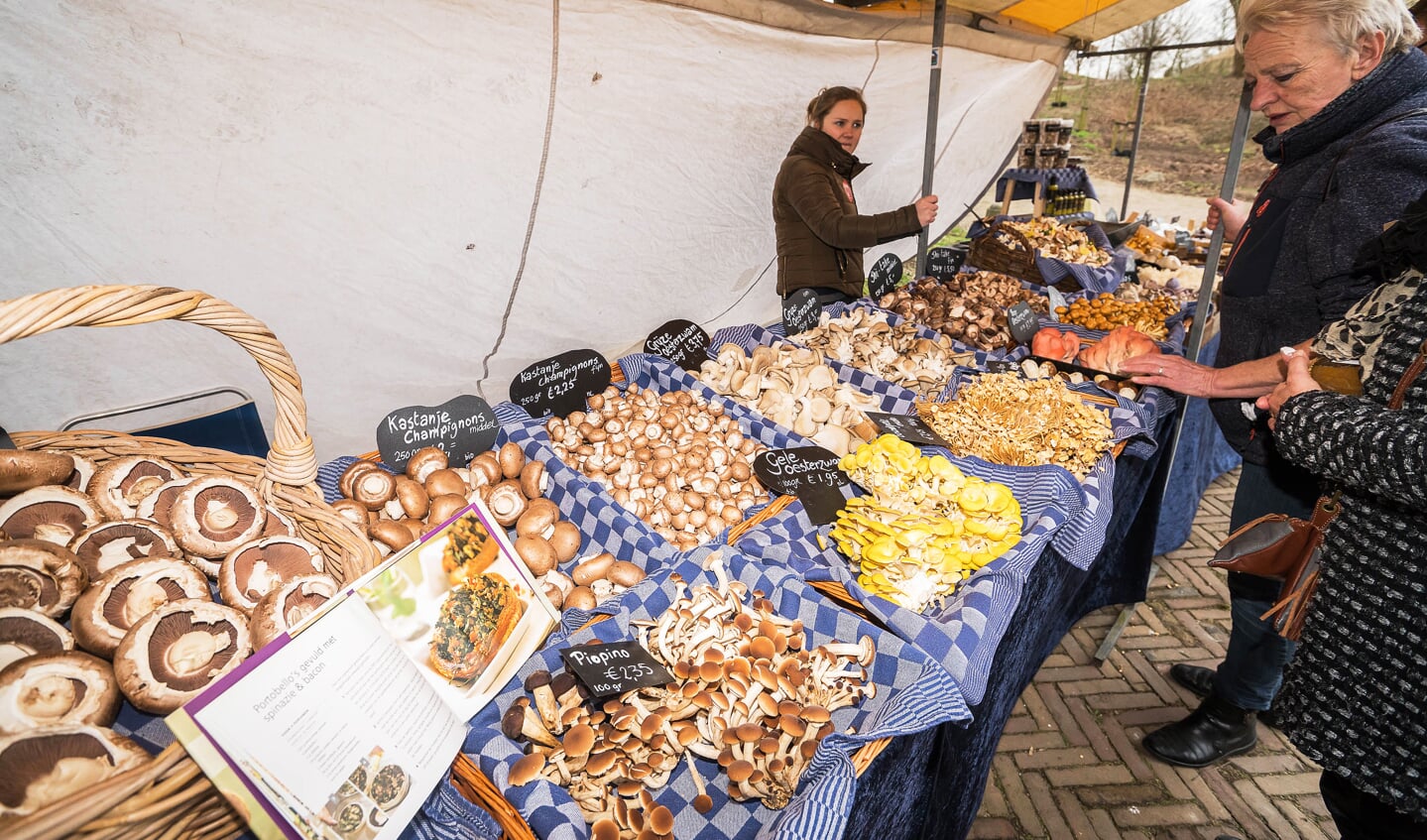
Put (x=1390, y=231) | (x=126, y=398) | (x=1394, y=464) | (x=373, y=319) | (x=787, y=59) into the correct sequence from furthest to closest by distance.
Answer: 1. (x=787, y=59)
2. (x=373, y=319)
3. (x=126, y=398)
4. (x=1390, y=231)
5. (x=1394, y=464)

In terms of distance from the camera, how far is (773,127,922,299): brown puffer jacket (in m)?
3.34

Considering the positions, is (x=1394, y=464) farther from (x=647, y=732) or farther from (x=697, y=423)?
(x=697, y=423)

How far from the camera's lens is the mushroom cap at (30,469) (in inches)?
51.3

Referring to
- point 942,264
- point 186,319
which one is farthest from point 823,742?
point 942,264

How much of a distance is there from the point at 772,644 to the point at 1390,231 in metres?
1.69

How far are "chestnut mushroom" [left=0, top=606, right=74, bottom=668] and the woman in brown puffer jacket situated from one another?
314cm

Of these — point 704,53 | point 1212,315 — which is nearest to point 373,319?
point 704,53

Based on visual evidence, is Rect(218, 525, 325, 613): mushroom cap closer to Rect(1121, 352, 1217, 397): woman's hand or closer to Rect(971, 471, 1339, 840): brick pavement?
Rect(971, 471, 1339, 840): brick pavement

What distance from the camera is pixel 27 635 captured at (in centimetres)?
105

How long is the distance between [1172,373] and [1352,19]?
1.13 m

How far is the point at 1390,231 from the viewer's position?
1.47 m

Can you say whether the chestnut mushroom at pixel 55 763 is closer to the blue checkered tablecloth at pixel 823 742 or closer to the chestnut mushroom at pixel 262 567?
the chestnut mushroom at pixel 262 567

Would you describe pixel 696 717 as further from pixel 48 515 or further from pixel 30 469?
pixel 30 469

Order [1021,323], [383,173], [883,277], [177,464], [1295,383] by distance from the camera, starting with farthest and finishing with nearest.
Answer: [883,277]
[1021,323]
[383,173]
[1295,383]
[177,464]
